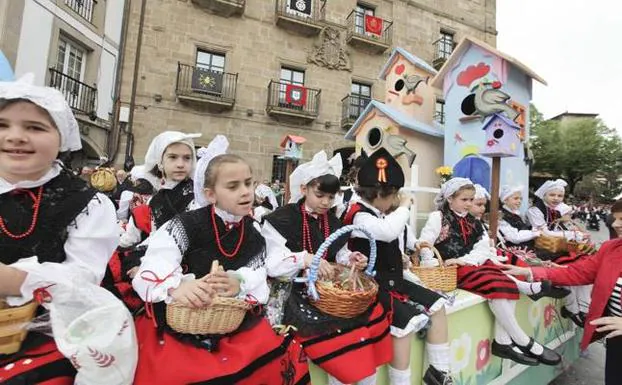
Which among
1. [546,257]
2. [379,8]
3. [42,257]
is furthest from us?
[379,8]

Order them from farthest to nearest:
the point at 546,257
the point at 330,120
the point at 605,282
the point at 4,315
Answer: the point at 330,120 → the point at 546,257 → the point at 605,282 → the point at 4,315

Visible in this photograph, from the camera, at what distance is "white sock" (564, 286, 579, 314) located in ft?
11.2

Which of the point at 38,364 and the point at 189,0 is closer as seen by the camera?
the point at 38,364

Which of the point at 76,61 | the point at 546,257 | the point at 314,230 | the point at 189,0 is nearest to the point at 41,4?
the point at 76,61

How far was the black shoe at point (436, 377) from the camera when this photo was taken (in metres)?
2.02

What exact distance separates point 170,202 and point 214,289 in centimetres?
130

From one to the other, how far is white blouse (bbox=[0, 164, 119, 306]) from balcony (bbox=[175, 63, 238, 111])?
10.4 meters

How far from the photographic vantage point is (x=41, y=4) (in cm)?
848

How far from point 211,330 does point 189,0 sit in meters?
12.6

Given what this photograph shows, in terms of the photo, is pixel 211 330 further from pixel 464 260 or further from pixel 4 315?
pixel 464 260

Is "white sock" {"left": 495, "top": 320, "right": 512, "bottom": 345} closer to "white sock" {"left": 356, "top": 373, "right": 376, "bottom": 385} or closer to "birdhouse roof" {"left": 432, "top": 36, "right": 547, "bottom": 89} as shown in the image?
"white sock" {"left": 356, "top": 373, "right": 376, "bottom": 385}

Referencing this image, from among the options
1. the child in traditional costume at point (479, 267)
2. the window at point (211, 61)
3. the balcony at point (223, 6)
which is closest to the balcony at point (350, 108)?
the window at point (211, 61)

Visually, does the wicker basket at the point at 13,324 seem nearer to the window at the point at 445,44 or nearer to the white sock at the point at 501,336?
the white sock at the point at 501,336

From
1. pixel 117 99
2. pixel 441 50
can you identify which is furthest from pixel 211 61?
pixel 441 50
